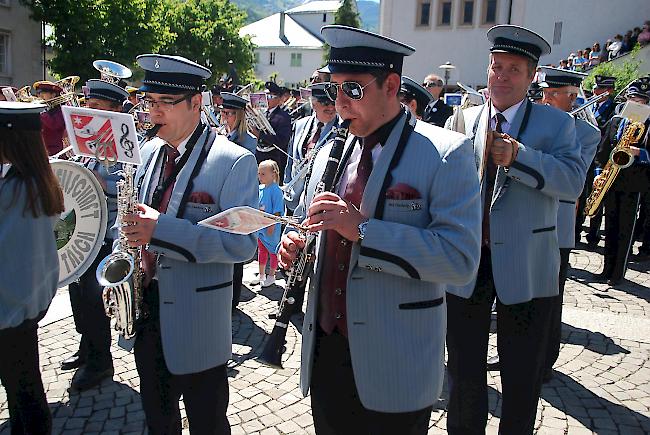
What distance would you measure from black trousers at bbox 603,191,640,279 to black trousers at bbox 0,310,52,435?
738cm

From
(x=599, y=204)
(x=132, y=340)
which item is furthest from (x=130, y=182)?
(x=599, y=204)

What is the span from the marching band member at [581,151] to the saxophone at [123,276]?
303 centimetres

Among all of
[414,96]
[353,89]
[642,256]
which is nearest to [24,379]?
[353,89]

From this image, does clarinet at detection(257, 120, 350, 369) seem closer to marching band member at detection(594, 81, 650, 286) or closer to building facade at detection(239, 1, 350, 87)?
marching band member at detection(594, 81, 650, 286)

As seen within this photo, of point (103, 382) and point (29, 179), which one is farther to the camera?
point (103, 382)

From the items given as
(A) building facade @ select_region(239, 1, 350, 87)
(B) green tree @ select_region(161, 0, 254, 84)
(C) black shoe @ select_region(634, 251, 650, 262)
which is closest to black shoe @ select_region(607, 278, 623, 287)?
(C) black shoe @ select_region(634, 251, 650, 262)

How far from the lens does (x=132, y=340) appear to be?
3117 mm

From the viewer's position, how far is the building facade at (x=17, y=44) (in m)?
30.1

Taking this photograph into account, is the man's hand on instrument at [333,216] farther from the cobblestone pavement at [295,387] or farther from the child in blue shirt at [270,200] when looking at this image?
the child in blue shirt at [270,200]

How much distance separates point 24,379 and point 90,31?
100 feet

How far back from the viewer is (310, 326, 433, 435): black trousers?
2.64 meters

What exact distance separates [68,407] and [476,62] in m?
38.2

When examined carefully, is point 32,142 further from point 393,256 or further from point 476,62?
point 476,62

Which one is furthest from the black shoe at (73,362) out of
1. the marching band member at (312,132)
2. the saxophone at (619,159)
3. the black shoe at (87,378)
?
the saxophone at (619,159)
